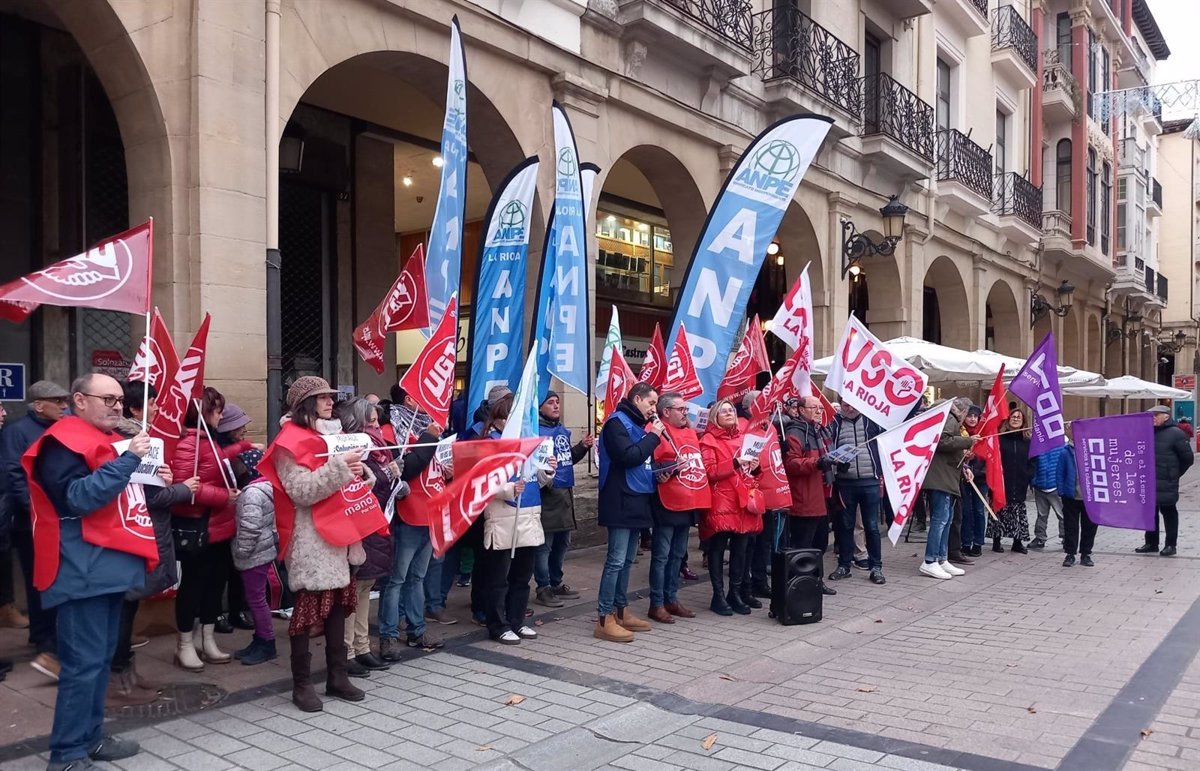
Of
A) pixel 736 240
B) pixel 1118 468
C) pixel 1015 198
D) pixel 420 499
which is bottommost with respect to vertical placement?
pixel 1118 468

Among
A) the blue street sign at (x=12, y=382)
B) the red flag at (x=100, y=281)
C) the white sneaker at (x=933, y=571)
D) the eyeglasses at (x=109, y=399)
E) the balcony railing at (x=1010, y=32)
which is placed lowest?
the white sneaker at (x=933, y=571)

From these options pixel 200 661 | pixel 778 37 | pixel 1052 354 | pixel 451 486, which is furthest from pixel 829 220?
pixel 200 661

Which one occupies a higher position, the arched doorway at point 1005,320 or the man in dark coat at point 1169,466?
the arched doorway at point 1005,320

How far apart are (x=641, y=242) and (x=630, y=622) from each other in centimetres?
1066

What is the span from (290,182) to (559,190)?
4493mm

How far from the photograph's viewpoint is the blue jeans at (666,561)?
7242mm

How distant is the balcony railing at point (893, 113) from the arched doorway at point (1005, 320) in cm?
719

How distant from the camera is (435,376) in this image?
245 inches

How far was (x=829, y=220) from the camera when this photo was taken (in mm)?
15836

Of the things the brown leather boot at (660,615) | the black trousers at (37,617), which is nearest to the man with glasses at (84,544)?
the black trousers at (37,617)

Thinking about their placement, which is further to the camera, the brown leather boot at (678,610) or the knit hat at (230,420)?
the brown leather boot at (678,610)

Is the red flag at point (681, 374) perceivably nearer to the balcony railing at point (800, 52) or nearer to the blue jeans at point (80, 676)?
the blue jeans at point (80, 676)

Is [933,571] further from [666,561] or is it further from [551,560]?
[551,560]

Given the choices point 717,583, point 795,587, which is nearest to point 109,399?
point 717,583
